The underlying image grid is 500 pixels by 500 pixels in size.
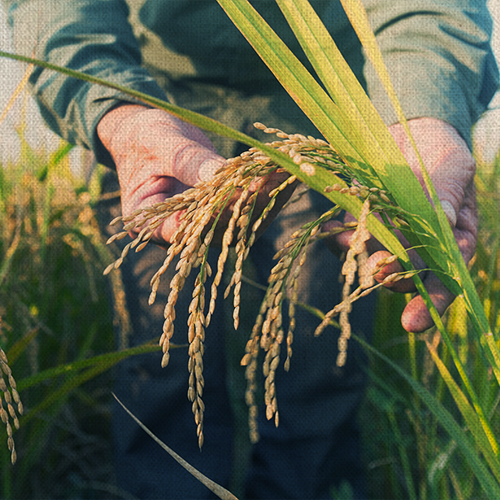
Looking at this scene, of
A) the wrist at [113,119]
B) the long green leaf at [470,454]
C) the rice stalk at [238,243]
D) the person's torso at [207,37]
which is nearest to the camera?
the rice stalk at [238,243]

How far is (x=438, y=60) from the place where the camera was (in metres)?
1.12

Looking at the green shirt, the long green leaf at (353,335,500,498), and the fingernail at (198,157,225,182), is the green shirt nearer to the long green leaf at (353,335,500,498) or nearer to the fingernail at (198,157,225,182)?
the fingernail at (198,157,225,182)

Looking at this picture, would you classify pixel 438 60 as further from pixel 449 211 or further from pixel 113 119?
pixel 113 119

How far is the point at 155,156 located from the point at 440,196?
0.59m

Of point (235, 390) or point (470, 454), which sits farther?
point (235, 390)

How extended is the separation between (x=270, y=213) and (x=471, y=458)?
470mm

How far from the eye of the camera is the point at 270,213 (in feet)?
2.47

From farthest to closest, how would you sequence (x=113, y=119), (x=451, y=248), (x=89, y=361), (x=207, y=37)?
(x=207, y=37) → (x=113, y=119) → (x=89, y=361) → (x=451, y=248)

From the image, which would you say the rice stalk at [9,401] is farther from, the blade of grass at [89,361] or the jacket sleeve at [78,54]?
the jacket sleeve at [78,54]

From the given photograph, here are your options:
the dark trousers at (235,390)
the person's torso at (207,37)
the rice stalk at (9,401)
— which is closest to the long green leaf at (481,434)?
the rice stalk at (9,401)

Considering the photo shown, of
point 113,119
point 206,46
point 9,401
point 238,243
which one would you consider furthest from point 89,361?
point 206,46

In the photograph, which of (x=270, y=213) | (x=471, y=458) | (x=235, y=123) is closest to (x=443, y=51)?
(x=235, y=123)

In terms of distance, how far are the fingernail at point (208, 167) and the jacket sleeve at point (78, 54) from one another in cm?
41

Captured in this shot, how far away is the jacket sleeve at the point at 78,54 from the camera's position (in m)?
1.10
